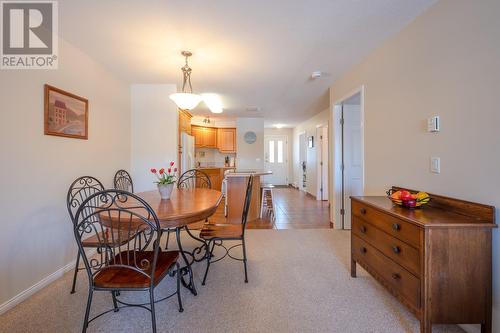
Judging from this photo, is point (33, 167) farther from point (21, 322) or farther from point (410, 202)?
point (410, 202)

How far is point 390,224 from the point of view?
163 cm

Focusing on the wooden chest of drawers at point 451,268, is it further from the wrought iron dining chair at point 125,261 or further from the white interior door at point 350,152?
the white interior door at point 350,152

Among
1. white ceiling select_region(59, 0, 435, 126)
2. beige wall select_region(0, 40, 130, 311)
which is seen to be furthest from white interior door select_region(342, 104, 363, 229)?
beige wall select_region(0, 40, 130, 311)

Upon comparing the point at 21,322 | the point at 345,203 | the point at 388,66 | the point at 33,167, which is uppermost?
the point at 388,66

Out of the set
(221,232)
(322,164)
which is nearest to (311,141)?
(322,164)

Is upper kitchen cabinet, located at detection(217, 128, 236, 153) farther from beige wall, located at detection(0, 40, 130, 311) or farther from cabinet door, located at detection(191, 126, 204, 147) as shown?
beige wall, located at detection(0, 40, 130, 311)

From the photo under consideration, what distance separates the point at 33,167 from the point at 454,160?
133 inches

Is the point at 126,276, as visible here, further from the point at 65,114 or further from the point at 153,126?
the point at 153,126

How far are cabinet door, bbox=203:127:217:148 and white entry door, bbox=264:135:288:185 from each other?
2.57 metres

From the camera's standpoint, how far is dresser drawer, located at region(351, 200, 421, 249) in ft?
4.59

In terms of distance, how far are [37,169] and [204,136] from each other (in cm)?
500

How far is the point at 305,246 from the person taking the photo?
301 cm

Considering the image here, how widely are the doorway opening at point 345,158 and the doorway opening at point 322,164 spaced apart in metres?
2.42

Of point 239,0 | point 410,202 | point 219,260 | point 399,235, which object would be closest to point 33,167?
point 219,260
